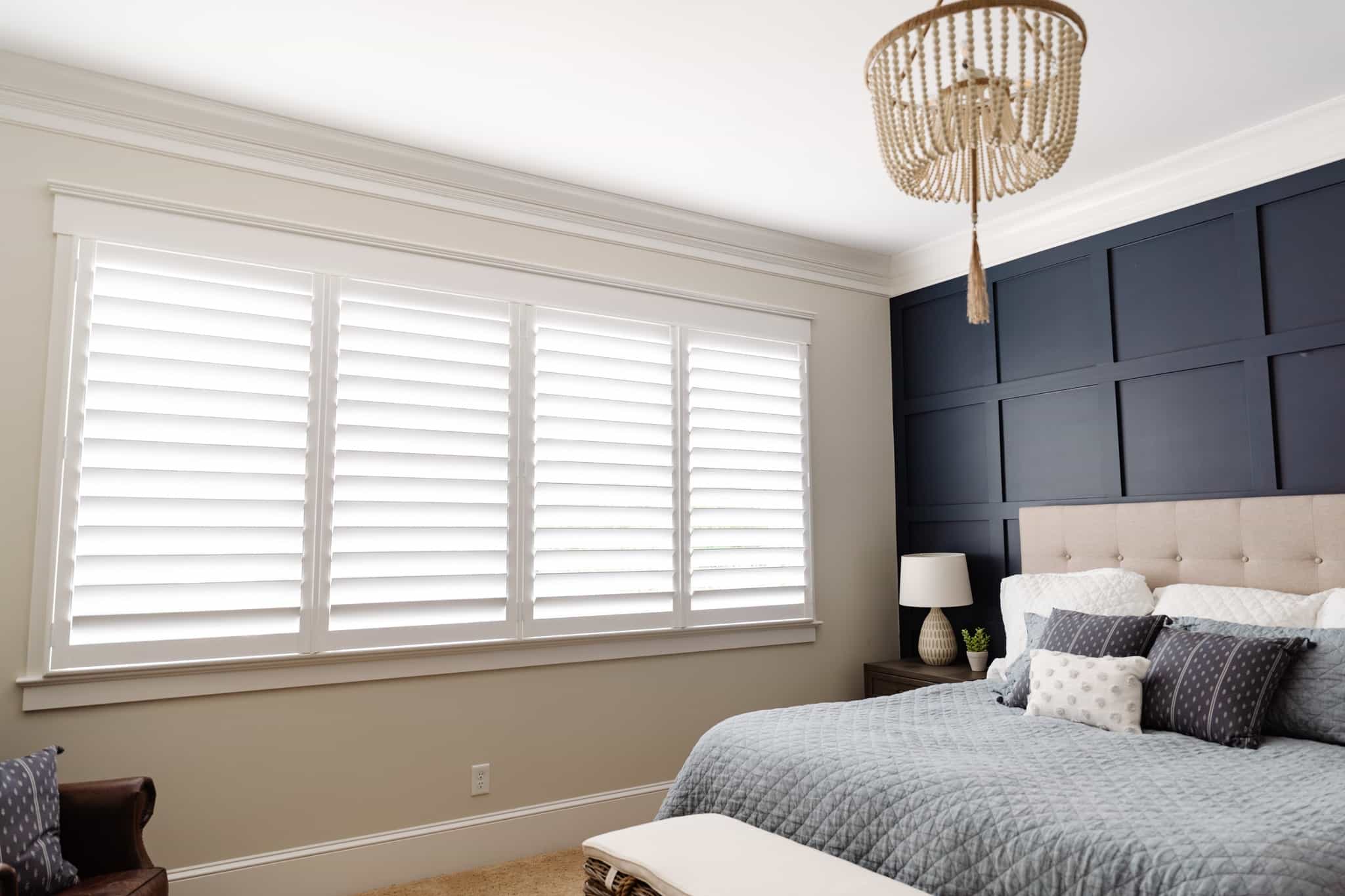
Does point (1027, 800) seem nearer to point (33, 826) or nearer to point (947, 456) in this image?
point (33, 826)

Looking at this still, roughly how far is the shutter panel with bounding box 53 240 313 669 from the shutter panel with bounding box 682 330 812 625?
1.69 metres

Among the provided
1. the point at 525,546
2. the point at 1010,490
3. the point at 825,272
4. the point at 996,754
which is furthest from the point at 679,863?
the point at 825,272

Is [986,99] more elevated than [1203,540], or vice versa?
[986,99]

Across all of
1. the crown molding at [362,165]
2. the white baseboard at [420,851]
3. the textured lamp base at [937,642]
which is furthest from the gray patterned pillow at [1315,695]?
the crown molding at [362,165]

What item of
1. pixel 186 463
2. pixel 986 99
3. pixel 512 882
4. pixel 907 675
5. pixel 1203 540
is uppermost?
pixel 986 99

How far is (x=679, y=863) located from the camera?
76.5 inches

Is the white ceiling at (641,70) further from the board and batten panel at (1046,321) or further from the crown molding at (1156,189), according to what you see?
the board and batten panel at (1046,321)

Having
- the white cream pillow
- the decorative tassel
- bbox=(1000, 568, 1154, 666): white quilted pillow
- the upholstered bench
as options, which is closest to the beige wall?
bbox=(1000, 568, 1154, 666): white quilted pillow

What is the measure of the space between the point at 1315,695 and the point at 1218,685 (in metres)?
0.25

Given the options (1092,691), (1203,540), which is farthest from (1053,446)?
(1092,691)

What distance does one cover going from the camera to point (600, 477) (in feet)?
11.9

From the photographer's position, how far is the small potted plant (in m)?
3.93

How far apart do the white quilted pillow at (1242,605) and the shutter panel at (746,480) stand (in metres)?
1.59

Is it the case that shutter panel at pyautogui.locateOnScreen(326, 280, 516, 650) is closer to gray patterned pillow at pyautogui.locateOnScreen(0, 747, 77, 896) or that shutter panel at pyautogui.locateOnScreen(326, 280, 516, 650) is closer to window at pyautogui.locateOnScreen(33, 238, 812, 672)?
window at pyautogui.locateOnScreen(33, 238, 812, 672)
